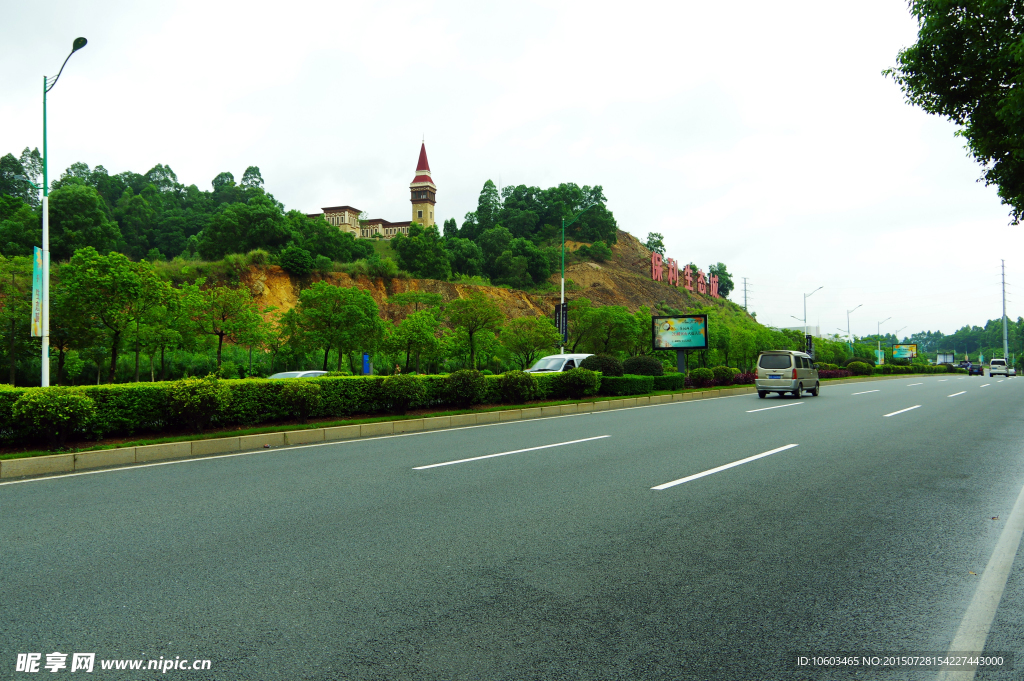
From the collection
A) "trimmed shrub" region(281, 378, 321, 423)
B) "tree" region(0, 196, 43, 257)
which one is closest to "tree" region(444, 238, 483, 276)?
"tree" region(0, 196, 43, 257)

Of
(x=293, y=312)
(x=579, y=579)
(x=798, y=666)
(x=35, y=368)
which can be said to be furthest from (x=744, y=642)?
(x=35, y=368)

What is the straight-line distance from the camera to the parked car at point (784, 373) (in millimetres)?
21438

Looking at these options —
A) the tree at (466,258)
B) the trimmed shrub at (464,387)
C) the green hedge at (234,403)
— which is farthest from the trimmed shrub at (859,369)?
the green hedge at (234,403)

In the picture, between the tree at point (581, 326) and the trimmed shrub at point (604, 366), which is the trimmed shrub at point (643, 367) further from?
the tree at point (581, 326)

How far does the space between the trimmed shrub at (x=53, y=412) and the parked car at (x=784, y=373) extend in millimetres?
20318

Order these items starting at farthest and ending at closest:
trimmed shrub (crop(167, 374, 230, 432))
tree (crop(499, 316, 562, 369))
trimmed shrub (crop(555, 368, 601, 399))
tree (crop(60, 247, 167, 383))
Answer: tree (crop(499, 316, 562, 369)) < tree (crop(60, 247, 167, 383)) < trimmed shrub (crop(555, 368, 601, 399)) < trimmed shrub (crop(167, 374, 230, 432))

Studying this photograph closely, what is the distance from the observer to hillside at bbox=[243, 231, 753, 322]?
5128cm

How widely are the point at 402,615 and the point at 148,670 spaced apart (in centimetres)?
122

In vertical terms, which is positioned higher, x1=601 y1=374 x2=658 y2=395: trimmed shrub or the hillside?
the hillside

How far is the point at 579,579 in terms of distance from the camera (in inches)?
151

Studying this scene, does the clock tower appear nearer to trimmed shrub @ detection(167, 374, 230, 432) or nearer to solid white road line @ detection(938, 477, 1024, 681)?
trimmed shrub @ detection(167, 374, 230, 432)

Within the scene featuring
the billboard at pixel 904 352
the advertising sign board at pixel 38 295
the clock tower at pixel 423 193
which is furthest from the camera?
the clock tower at pixel 423 193

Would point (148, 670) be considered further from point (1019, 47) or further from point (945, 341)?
point (945, 341)

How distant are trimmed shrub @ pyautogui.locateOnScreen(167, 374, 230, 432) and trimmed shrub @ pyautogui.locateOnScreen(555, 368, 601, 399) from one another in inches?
420
